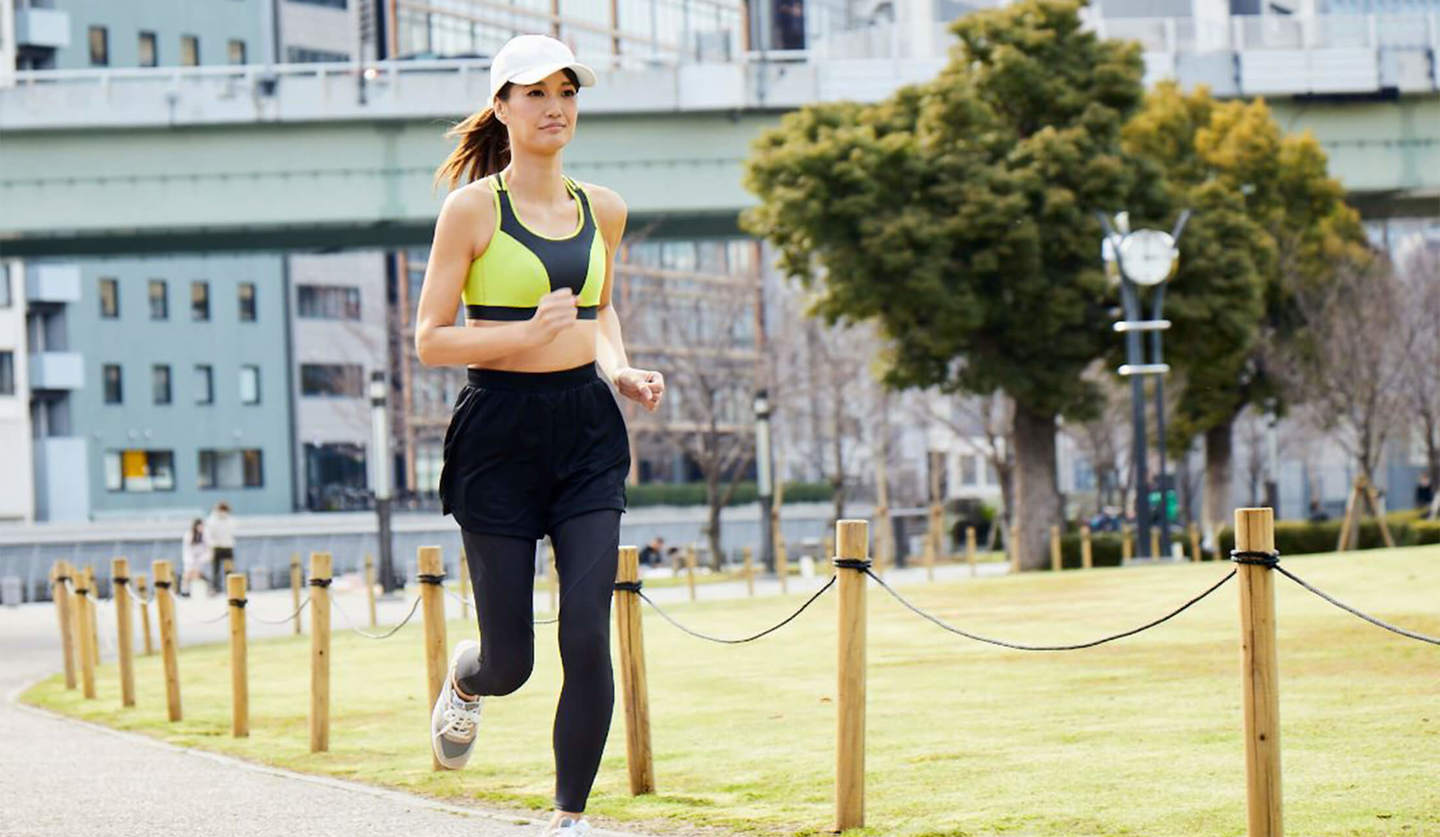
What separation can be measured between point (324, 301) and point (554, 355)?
7256 centimetres

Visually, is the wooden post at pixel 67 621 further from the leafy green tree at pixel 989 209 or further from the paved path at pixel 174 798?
the leafy green tree at pixel 989 209

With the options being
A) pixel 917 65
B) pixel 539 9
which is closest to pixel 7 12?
pixel 539 9

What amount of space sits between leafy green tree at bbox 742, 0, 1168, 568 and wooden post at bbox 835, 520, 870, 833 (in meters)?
26.3

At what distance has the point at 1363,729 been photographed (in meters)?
8.66

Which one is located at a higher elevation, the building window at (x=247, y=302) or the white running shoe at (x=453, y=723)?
the building window at (x=247, y=302)

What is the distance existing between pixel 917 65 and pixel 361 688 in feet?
79.3

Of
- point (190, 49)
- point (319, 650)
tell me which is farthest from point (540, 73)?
point (190, 49)

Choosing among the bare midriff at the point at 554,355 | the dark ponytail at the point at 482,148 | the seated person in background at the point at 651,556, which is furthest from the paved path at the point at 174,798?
the seated person in background at the point at 651,556

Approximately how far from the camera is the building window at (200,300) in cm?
7362

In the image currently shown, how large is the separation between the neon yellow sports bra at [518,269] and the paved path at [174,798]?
203cm

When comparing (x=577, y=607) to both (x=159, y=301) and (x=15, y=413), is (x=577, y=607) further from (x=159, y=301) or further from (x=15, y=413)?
(x=159, y=301)


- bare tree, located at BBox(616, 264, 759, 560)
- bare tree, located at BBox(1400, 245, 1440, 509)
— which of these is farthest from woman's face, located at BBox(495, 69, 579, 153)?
bare tree, located at BBox(1400, 245, 1440, 509)

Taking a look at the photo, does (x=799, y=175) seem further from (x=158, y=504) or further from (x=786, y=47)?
(x=786, y=47)

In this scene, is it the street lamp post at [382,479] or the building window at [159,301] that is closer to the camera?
the street lamp post at [382,479]
